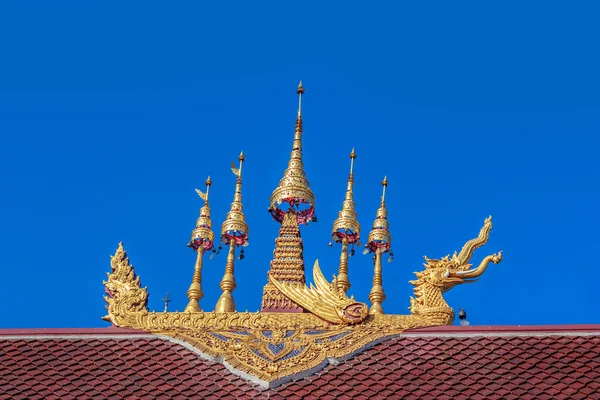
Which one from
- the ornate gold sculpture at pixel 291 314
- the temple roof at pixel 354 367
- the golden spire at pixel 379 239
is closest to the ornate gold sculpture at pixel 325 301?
the ornate gold sculpture at pixel 291 314

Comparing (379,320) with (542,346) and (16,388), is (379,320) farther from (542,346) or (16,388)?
(16,388)

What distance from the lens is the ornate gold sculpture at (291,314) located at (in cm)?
1803

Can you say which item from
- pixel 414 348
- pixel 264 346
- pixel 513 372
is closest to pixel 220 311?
pixel 264 346

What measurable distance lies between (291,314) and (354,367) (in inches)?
71.7

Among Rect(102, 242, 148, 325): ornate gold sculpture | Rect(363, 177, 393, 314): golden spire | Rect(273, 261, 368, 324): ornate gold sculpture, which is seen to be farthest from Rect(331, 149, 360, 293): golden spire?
Rect(102, 242, 148, 325): ornate gold sculpture

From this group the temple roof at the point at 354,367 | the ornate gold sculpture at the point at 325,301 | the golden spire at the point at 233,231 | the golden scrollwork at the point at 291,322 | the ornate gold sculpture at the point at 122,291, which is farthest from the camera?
the golden spire at the point at 233,231

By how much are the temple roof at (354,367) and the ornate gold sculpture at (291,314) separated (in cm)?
23

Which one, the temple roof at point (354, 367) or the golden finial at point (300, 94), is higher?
the golden finial at point (300, 94)

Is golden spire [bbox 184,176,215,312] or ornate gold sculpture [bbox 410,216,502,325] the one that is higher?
golden spire [bbox 184,176,215,312]

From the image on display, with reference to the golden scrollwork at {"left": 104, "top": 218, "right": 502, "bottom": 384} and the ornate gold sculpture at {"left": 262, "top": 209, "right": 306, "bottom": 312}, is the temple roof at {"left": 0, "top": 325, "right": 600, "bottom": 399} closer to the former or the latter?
the golden scrollwork at {"left": 104, "top": 218, "right": 502, "bottom": 384}

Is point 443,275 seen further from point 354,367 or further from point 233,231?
Result: point 233,231

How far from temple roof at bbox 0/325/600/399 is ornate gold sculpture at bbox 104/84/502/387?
0.23 meters

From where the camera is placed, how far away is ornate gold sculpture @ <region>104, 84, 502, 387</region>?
59.2 ft

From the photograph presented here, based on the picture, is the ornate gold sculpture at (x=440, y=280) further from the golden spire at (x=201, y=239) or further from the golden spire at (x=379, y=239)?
the golden spire at (x=201, y=239)
